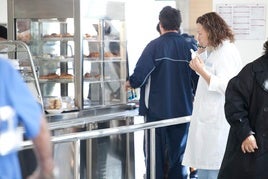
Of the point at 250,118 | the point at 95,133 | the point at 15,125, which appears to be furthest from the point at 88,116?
the point at 15,125

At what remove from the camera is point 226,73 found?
3.14m

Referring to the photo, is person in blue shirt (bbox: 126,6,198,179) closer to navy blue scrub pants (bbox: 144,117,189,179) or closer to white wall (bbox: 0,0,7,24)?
navy blue scrub pants (bbox: 144,117,189,179)

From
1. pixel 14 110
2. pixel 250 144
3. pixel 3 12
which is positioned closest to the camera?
pixel 14 110

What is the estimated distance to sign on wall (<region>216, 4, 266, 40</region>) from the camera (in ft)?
11.6

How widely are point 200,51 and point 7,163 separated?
233 centimetres

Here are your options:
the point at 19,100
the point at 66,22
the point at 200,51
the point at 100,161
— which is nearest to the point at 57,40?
the point at 66,22

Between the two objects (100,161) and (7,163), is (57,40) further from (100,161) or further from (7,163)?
(7,163)

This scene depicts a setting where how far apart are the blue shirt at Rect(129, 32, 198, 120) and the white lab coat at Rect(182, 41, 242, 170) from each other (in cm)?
53

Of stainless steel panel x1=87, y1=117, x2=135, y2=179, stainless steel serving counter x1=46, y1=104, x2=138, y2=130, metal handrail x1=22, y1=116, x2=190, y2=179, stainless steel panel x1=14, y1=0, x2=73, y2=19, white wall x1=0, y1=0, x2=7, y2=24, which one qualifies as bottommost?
stainless steel panel x1=87, y1=117, x2=135, y2=179

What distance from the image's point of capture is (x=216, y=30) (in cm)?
318

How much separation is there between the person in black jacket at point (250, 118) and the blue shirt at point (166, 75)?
47.8 inches

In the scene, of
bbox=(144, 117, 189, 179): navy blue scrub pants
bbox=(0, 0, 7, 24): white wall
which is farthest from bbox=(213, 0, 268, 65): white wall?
bbox=(0, 0, 7, 24): white wall

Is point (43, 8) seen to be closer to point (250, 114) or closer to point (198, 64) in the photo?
point (198, 64)

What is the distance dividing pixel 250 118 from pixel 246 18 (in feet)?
4.02
